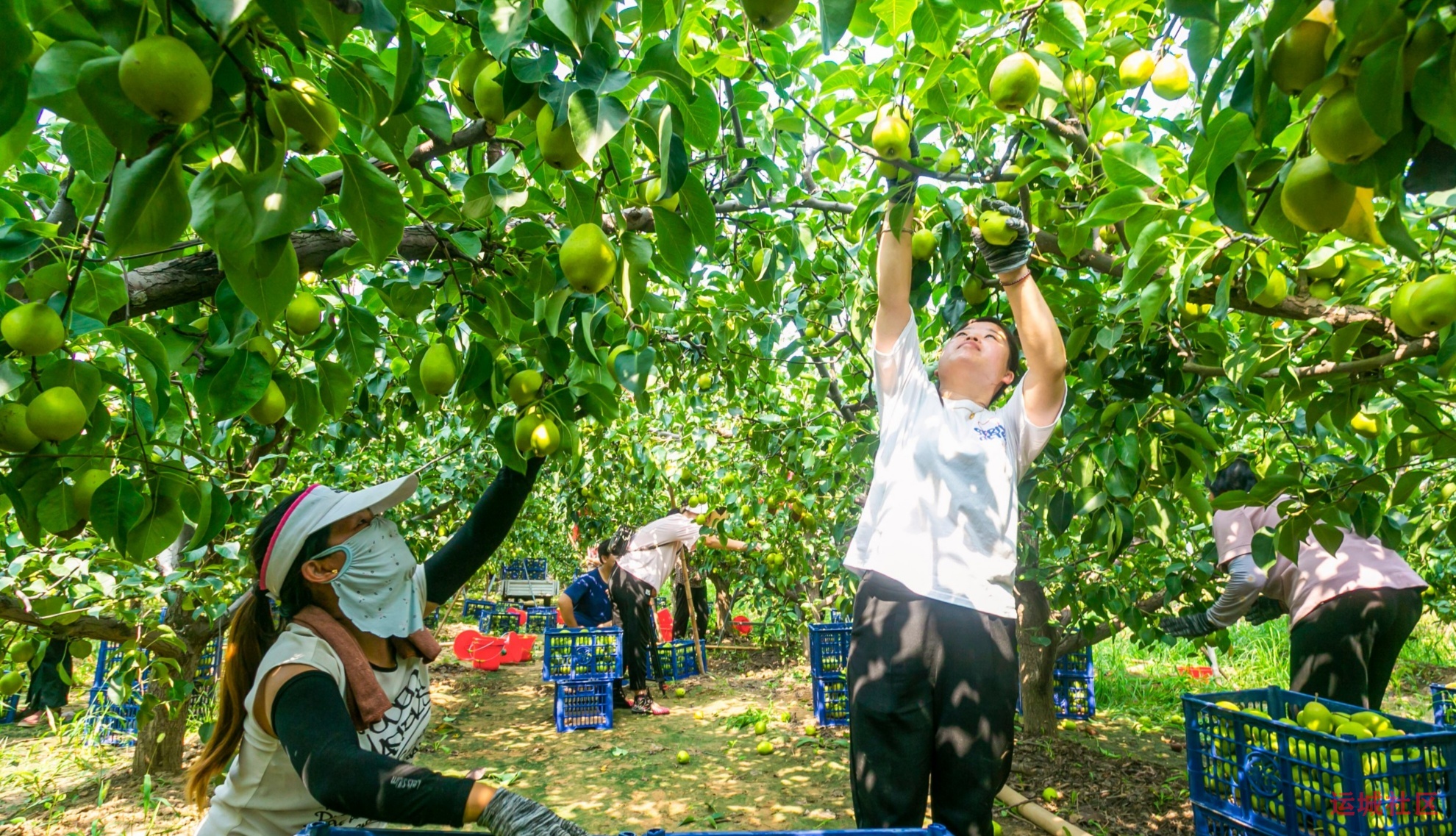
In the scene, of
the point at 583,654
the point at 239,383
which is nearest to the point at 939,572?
the point at 239,383

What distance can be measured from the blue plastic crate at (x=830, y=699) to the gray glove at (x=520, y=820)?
493 cm

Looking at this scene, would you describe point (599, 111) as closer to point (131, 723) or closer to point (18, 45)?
point (18, 45)

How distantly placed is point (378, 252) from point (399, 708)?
4.50ft

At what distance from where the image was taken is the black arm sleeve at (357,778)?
4.23 ft

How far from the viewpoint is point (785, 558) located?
6.31 m

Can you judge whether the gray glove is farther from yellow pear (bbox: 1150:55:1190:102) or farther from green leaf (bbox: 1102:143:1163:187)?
yellow pear (bbox: 1150:55:1190:102)

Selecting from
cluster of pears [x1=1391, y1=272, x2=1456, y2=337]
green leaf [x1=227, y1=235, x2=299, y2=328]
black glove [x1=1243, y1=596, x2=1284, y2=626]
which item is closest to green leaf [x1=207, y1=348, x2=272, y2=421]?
green leaf [x1=227, y1=235, x2=299, y2=328]

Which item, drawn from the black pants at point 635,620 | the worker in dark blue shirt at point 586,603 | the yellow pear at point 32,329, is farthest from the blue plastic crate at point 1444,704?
the worker in dark blue shirt at point 586,603

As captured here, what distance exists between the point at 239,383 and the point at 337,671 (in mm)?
697

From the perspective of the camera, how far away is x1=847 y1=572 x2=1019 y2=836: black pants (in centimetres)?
178

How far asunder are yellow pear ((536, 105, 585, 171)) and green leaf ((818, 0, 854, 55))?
31 centimetres

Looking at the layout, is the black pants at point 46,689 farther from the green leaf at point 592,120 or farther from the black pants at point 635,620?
the green leaf at point 592,120

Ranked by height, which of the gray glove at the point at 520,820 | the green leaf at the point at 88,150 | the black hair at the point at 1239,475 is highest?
the green leaf at the point at 88,150

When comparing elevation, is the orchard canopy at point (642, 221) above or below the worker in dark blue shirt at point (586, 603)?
above
